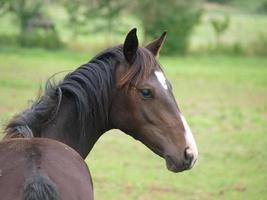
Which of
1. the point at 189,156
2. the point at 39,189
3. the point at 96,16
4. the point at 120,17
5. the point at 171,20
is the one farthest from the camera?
the point at 120,17

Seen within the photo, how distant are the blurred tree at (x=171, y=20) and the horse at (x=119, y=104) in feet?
101

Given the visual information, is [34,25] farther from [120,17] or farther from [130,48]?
[130,48]

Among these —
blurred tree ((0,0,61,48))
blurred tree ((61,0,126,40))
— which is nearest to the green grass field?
blurred tree ((0,0,61,48))

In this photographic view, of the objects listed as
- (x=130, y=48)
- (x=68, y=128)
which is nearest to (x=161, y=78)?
(x=130, y=48)

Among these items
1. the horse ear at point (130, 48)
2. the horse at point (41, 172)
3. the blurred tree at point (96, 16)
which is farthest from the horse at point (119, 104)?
the blurred tree at point (96, 16)

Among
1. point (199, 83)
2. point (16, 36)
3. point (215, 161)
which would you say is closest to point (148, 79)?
point (215, 161)

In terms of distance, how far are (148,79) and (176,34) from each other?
1224 inches

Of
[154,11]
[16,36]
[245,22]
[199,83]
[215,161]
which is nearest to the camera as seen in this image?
[215,161]

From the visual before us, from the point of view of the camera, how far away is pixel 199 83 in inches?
927

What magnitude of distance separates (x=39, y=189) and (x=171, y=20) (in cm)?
3342

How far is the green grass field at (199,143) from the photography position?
9209 mm

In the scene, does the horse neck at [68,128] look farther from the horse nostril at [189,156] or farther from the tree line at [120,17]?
the tree line at [120,17]

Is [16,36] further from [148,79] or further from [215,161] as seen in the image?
[148,79]

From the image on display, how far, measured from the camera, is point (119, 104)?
4383 mm
